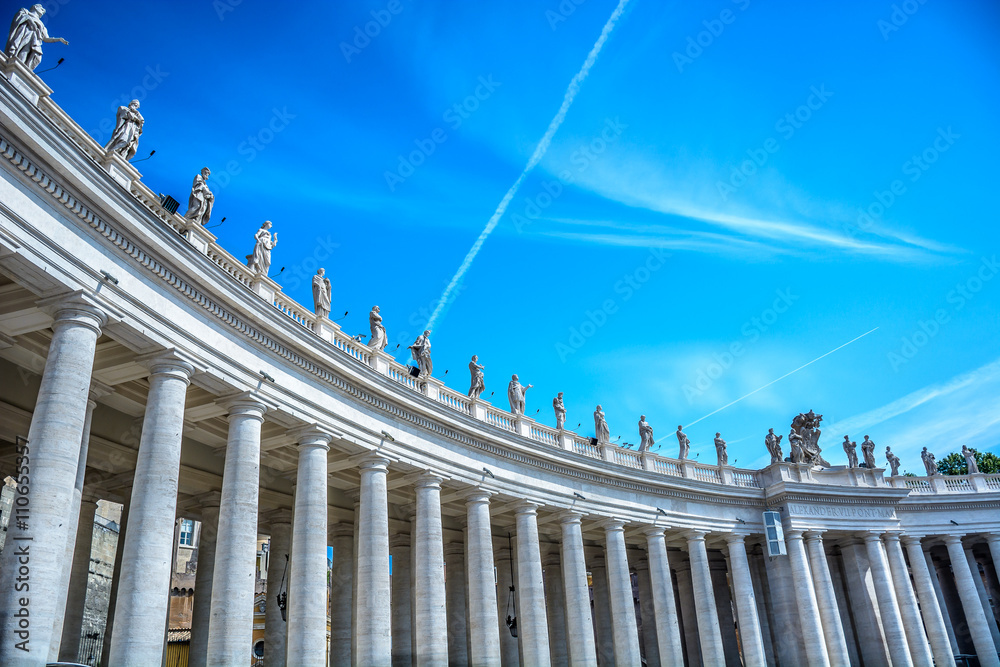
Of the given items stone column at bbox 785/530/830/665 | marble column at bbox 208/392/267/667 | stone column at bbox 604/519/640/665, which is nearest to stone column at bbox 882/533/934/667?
stone column at bbox 785/530/830/665

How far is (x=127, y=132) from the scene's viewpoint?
82.0 ft

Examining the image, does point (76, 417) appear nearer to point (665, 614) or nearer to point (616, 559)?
point (616, 559)

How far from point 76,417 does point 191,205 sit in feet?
34.4

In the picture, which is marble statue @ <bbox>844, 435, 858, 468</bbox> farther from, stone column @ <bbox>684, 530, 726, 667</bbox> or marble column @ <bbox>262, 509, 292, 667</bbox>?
marble column @ <bbox>262, 509, 292, 667</bbox>

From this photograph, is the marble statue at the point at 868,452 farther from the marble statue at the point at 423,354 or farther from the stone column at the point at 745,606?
the marble statue at the point at 423,354

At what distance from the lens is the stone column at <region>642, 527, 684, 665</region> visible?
4678 cm

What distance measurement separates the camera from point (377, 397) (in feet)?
112

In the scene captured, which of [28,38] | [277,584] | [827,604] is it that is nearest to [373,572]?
[277,584]

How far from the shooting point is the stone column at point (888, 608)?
54.1 meters

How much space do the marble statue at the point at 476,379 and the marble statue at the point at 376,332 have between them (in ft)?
23.8

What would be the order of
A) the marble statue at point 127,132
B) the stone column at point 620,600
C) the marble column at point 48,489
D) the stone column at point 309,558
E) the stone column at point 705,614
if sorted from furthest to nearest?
the stone column at point 705,614 → the stone column at point 620,600 → the stone column at point 309,558 → the marble statue at point 127,132 → the marble column at point 48,489

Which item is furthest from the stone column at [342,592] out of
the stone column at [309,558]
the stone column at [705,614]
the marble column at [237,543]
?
the stone column at [705,614]

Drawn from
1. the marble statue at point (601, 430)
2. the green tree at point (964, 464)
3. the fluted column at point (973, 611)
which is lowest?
the fluted column at point (973, 611)

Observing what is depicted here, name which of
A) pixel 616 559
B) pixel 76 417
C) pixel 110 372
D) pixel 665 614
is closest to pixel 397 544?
pixel 616 559
